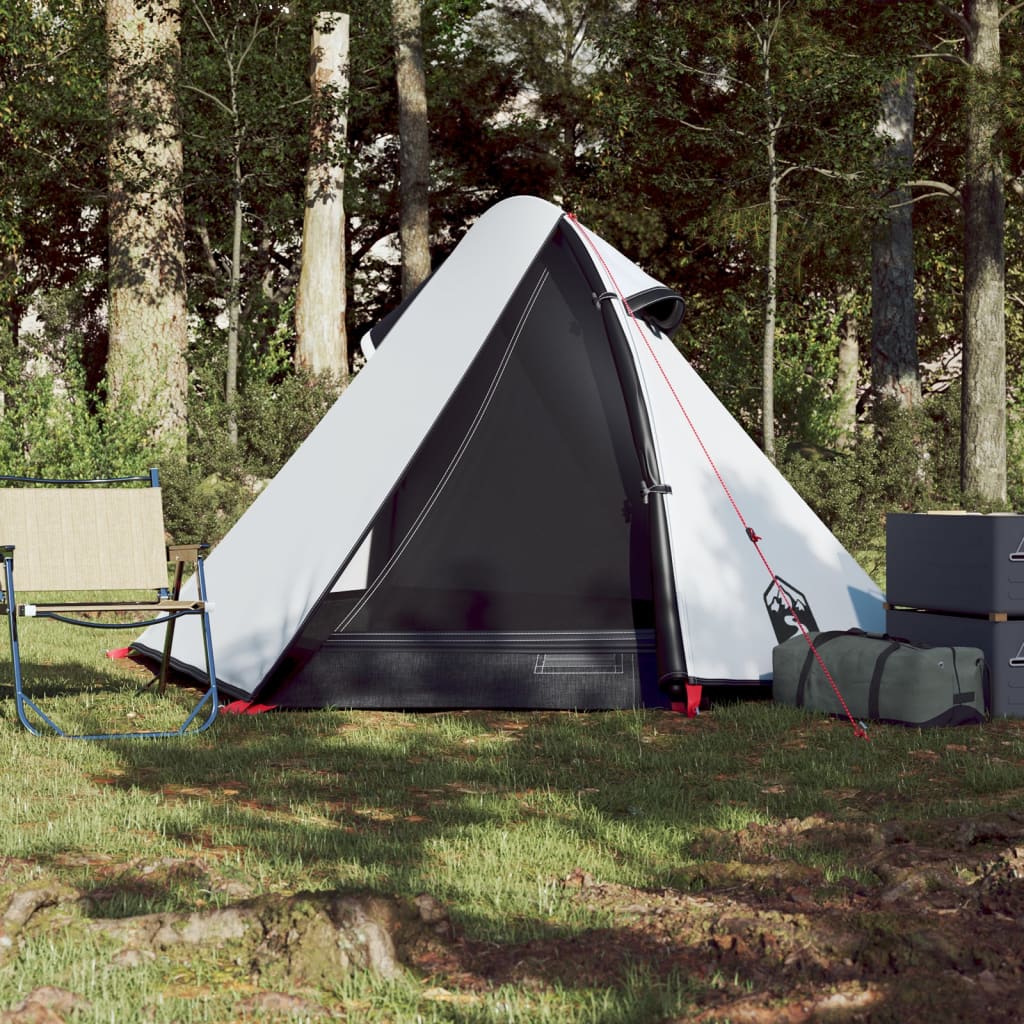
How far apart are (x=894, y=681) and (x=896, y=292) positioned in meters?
10.7

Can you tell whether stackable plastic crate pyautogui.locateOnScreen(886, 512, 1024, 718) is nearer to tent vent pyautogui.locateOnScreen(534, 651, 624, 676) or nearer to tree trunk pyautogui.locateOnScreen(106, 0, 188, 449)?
tent vent pyautogui.locateOnScreen(534, 651, 624, 676)

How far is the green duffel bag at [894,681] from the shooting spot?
558cm

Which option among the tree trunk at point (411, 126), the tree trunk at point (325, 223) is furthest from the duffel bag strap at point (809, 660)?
the tree trunk at point (411, 126)

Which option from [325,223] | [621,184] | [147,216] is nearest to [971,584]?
[147,216]

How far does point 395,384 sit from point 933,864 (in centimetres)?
390

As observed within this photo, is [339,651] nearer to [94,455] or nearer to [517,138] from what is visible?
[94,455]

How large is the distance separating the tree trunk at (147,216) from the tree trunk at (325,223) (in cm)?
163

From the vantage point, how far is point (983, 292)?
13617 mm

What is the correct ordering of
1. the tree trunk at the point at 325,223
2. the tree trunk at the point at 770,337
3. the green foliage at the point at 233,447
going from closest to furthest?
the green foliage at the point at 233,447 → the tree trunk at the point at 770,337 → the tree trunk at the point at 325,223

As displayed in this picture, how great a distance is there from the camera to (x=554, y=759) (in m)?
5.05

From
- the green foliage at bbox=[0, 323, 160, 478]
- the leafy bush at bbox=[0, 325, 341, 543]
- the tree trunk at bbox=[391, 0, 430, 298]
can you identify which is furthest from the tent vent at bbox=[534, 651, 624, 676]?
the tree trunk at bbox=[391, 0, 430, 298]

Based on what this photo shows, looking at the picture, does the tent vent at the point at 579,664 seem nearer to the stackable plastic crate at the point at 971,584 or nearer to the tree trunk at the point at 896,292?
the stackable plastic crate at the point at 971,584

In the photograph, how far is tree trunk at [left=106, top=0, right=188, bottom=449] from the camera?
41.2 feet

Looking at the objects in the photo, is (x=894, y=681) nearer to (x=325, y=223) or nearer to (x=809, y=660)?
(x=809, y=660)
